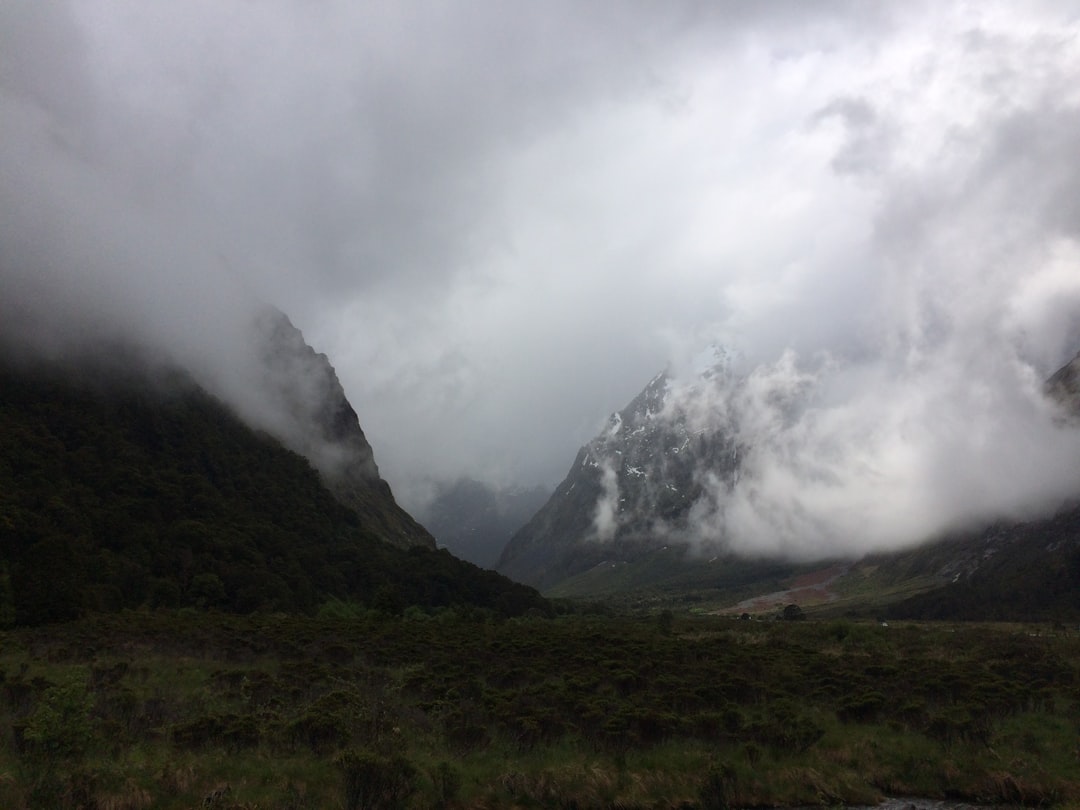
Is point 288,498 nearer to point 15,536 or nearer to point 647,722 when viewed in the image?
point 15,536

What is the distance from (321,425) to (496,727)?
162473 millimetres

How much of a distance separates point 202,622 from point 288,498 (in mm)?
64326

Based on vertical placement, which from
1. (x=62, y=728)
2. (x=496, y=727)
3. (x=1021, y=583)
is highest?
(x=62, y=728)

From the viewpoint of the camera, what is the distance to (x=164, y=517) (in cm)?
8275

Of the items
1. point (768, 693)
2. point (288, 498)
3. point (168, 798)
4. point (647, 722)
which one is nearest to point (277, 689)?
point (168, 798)

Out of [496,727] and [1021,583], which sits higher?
[496,727]

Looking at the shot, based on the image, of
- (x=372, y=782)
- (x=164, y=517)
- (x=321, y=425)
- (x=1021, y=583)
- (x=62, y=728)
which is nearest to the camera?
(x=62, y=728)

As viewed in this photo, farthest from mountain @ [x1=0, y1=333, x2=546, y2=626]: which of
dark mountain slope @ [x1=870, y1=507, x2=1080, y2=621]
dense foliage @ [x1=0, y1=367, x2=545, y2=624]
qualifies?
dark mountain slope @ [x1=870, y1=507, x2=1080, y2=621]

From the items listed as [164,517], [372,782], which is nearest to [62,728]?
[372,782]

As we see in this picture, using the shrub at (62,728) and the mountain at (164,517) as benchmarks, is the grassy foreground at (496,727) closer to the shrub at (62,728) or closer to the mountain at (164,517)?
the shrub at (62,728)

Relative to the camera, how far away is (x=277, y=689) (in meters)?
28.0

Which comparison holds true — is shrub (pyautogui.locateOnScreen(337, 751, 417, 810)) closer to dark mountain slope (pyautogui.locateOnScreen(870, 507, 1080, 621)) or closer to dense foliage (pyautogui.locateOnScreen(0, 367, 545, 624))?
dense foliage (pyautogui.locateOnScreen(0, 367, 545, 624))

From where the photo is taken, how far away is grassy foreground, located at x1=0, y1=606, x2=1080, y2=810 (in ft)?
59.4

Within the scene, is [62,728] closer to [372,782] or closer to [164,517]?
[372,782]
